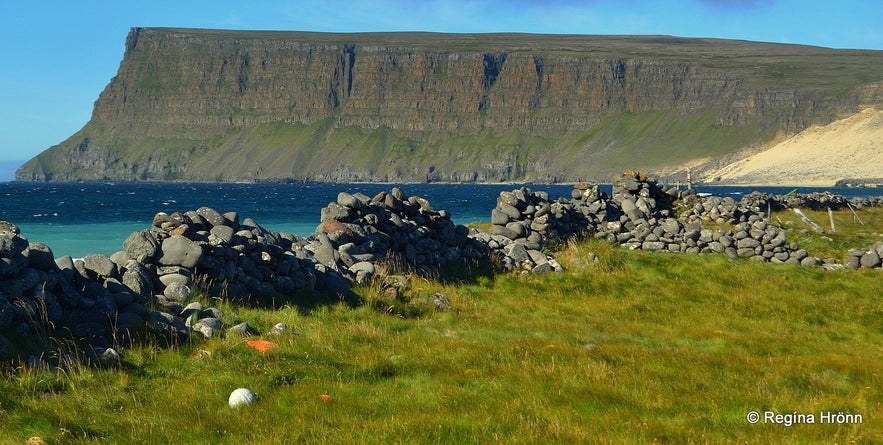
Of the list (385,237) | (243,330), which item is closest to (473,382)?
(243,330)

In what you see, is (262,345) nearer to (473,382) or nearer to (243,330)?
(243,330)

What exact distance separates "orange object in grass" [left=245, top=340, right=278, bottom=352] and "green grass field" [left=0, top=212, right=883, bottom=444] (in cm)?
19

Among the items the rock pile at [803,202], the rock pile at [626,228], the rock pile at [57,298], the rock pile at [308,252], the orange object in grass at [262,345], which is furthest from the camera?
the rock pile at [803,202]

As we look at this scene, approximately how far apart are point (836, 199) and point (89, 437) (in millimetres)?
56536

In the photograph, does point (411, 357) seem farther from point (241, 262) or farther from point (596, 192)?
point (596, 192)

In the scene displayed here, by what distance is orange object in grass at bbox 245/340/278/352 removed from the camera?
11.5m

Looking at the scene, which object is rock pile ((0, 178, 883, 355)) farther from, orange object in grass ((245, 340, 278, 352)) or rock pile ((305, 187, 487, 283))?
orange object in grass ((245, 340, 278, 352))

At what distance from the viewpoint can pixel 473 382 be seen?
10.2 meters

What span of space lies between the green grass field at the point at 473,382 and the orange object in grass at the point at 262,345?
189 millimetres

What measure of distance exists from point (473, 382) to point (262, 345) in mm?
3633

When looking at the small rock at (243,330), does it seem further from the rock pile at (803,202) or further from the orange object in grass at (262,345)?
the rock pile at (803,202)

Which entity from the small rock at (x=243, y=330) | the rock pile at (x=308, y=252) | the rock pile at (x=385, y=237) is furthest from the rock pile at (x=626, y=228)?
the small rock at (x=243, y=330)

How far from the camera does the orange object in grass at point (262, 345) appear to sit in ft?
37.7

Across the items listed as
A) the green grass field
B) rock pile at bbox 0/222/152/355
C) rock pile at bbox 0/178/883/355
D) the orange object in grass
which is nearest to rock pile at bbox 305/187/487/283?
rock pile at bbox 0/178/883/355
